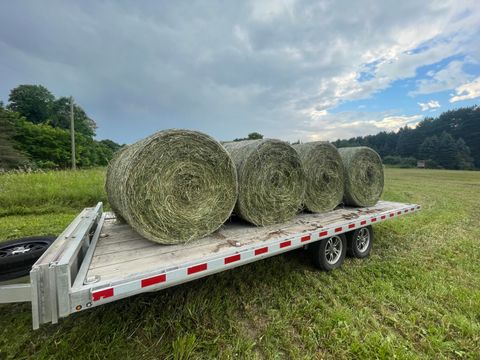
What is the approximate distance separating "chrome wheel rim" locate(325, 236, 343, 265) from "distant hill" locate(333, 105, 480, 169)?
188 ft

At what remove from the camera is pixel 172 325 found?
2.37 meters

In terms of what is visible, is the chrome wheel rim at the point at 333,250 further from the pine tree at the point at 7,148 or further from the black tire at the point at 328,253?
the pine tree at the point at 7,148

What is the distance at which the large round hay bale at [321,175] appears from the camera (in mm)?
3797

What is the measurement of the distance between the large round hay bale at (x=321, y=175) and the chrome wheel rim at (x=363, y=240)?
25.8 inches

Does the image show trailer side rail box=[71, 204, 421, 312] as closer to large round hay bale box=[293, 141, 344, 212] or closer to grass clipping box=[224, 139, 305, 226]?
grass clipping box=[224, 139, 305, 226]

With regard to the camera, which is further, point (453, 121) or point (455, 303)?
point (453, 121)

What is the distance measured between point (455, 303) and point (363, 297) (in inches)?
40.3

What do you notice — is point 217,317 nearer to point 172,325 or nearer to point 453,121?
point 172,325

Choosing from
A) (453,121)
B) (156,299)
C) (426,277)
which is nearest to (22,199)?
(156,299)

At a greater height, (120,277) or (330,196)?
(330,196)

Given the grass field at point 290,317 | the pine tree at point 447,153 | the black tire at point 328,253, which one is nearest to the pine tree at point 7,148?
the grass field at point 290,317

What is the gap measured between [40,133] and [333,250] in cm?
4129

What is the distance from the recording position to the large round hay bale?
3797 mm

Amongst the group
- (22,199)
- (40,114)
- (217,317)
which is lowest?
(217,317)
